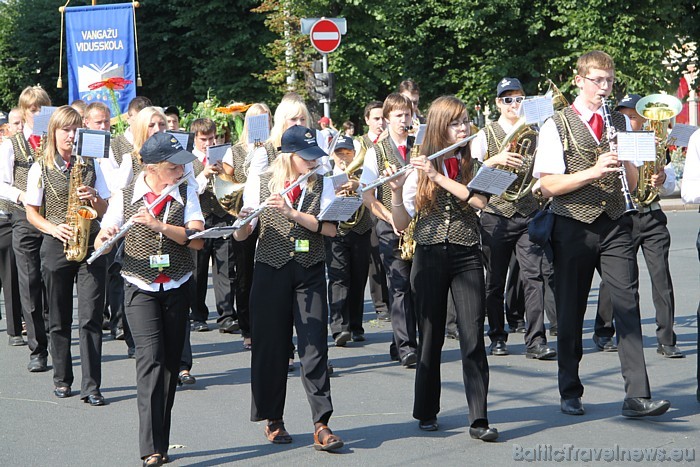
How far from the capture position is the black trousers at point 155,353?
5.89 m

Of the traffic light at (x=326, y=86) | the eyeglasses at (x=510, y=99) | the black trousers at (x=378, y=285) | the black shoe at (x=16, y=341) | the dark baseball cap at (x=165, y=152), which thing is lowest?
the black shoe at (x=16, y=341)

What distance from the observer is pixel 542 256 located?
9109 mm

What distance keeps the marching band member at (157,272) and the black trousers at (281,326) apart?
1.54ft

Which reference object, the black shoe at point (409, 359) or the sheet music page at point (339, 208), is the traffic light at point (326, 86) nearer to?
the black shoe at point (409, 359)

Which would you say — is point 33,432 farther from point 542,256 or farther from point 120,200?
point 542,256

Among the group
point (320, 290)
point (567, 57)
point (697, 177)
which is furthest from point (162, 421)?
point (567, 57)

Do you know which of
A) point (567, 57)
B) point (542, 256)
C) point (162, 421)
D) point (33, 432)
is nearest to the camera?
point (162, 421)

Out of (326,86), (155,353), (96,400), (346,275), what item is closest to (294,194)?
(155,353)

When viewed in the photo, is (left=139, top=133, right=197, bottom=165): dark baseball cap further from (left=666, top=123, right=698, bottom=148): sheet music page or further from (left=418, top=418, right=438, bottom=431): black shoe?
(left=666, top=123, right=698, bottom=148): sheet music page

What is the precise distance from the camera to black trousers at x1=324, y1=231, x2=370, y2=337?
9750 millimetres

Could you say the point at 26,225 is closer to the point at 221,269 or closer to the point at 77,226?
the point at 77,226

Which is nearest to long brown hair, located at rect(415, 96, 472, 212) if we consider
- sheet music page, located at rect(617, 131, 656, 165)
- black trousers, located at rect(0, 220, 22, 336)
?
sheet music page, located at rect(617, 131, 656, 165)

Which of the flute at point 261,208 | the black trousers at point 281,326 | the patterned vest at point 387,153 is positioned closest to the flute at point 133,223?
the flute at point 261,208

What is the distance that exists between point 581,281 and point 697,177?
0.95m
